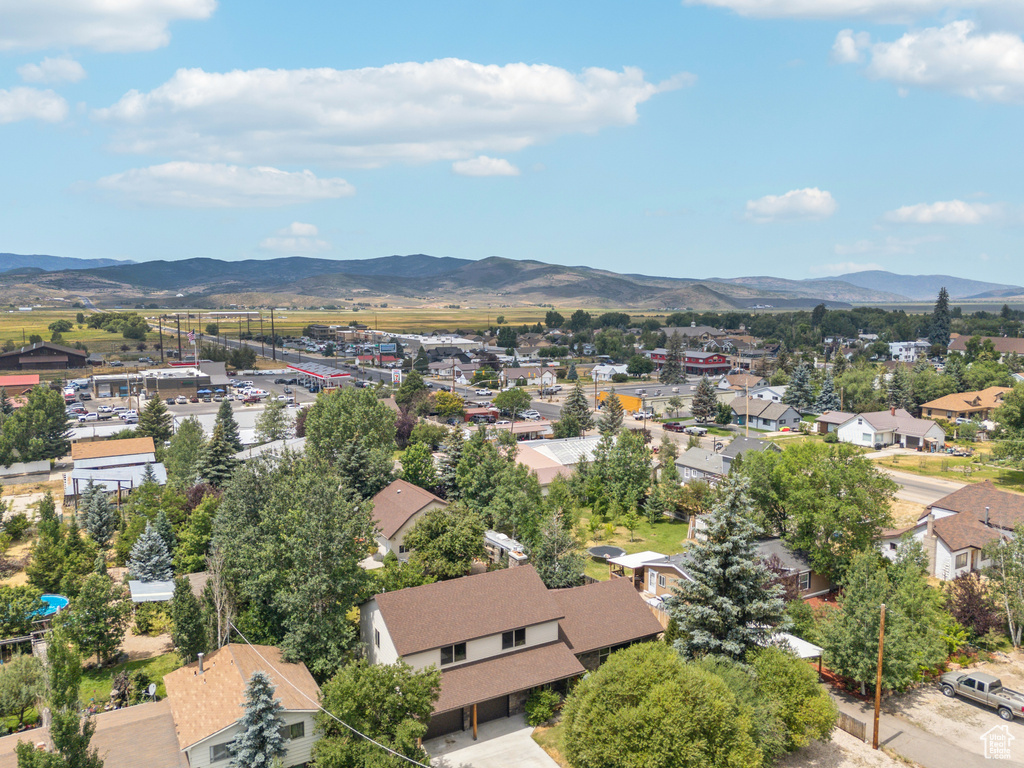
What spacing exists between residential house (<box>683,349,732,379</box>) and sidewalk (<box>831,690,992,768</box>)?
115167 millimetres

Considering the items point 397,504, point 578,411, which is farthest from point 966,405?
point 397,504

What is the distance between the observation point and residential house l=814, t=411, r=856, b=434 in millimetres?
79688

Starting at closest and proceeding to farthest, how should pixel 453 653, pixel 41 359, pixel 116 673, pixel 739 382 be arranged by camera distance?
pixel 453 653 < pixel 116 673 < pixel 739 382 < pixel 41 359

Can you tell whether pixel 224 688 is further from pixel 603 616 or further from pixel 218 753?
pixel 603 616

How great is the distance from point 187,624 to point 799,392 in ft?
285

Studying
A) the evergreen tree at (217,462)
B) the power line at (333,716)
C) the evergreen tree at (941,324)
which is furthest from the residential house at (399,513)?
the evergreen tree at (941,324)

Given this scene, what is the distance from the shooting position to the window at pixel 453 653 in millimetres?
25125

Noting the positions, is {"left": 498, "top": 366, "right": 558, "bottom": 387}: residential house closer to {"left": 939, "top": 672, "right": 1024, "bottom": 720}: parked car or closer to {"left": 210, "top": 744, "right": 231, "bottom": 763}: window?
{"left": 939, "top": 672, "right": 1024, "bottom": 720}: parked car

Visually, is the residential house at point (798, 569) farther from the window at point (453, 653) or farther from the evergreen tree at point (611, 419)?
the evergreen tree at point (611, 419)

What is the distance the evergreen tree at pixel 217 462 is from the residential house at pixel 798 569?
35140 millimetres

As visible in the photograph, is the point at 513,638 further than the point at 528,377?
No

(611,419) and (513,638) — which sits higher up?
(611,419)

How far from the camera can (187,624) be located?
2544 centimetres

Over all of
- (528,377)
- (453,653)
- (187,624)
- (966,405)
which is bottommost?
(528,377)
